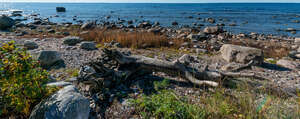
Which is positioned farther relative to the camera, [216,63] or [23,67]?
[216,63]

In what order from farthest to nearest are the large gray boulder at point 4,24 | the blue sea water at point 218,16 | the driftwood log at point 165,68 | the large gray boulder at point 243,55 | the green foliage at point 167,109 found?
the blue sea water at point 218,16 → the large gray boulder at point 4,24 → the large gray boulder at point 243,55 → the driftwood log at point 165,68 → the green foliage at point 167,109

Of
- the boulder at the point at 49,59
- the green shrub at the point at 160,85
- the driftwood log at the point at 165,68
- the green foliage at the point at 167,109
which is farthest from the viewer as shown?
the boulder at the point at 49,59

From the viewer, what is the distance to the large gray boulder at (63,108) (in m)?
3.07

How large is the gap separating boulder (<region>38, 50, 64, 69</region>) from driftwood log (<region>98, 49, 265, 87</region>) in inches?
136

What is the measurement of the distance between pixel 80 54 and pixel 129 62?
182 inches

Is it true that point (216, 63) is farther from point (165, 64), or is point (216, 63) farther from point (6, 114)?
point (6, 114)

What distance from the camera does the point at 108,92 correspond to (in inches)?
185

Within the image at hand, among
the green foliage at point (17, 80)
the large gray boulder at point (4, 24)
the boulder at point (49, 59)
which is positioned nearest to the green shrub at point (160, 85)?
the green foliage at point (17, 80)

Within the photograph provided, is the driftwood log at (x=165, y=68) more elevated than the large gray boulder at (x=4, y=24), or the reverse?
the large gray boulder at (x=4, y=24)

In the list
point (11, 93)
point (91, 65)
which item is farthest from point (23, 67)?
point (91, 65)

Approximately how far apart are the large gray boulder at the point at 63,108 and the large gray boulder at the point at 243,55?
7.52 m

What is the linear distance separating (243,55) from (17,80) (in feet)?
28.6

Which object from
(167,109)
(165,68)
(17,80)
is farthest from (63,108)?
(165,68)

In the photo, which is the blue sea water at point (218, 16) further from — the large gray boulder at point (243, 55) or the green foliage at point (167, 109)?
the green foliage at point (167, 109)
